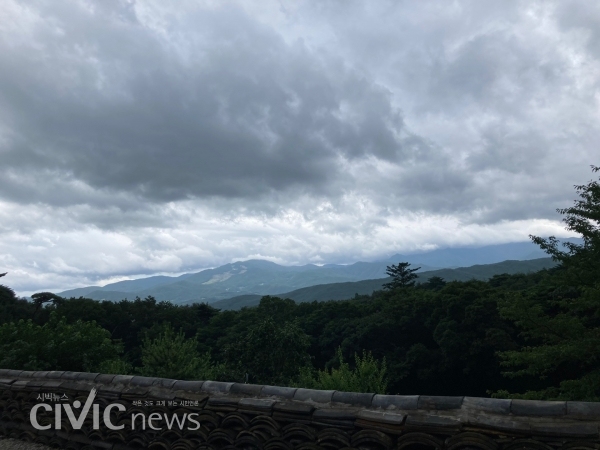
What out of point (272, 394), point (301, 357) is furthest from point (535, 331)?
point (272, 394)

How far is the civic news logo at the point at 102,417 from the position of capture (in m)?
5.39

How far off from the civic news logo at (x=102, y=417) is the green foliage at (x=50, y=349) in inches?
236

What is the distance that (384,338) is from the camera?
42.0 m

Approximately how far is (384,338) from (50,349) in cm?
3405

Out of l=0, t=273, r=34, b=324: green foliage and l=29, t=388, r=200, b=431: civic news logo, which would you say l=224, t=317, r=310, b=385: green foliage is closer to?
l=29, t=388, r=200, b=431: civic news logo

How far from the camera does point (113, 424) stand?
5922 mm

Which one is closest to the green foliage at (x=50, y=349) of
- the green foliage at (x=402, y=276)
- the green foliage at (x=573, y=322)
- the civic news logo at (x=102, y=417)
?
the civic news logo at (x=102, y=417)

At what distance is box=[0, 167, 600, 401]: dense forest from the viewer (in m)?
16.2

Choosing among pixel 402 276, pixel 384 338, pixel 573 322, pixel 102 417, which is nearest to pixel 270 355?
pixel 384 338

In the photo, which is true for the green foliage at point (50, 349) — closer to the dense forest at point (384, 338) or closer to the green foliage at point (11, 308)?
the dense forest at point (384, 338)

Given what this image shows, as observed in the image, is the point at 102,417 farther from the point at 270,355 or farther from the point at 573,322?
the point at 270,355

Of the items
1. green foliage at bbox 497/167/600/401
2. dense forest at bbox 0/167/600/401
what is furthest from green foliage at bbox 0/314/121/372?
green foliage at bbox 497/167/600/401

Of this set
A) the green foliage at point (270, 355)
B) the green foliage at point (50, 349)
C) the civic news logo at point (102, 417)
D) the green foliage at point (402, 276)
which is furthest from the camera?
the green foliage at point (402, 276)

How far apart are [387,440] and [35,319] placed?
54380mm
